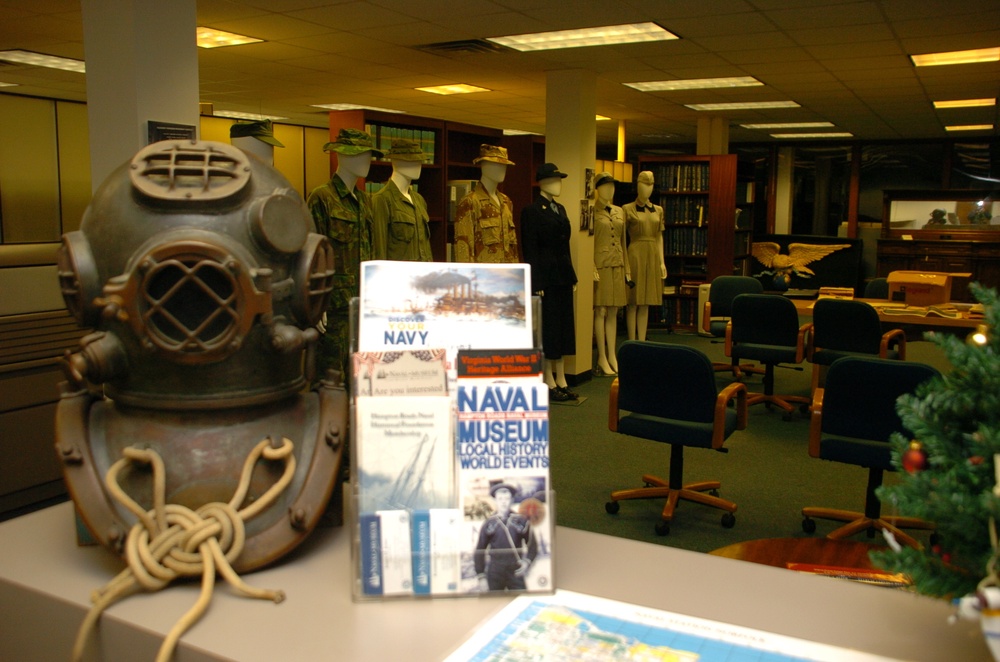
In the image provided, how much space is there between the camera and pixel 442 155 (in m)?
6.95

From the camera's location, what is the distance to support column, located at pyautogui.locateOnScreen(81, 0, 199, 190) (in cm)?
341

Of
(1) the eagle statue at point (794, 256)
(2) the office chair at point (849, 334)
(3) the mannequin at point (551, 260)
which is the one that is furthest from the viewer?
(1) the eagle statue at point (794, 256)

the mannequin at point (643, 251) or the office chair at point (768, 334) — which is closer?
the office chair at point (768, 334)

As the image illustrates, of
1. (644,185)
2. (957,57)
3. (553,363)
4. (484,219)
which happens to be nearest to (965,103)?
(957,57)

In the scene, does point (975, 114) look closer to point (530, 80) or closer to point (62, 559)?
point (530, 80)

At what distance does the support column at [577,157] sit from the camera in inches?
283

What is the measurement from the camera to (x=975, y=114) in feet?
35.5

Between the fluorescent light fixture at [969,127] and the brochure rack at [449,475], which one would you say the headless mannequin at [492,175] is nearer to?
the brochure rack at [449,475]

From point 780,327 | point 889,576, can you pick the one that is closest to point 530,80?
point 780,327

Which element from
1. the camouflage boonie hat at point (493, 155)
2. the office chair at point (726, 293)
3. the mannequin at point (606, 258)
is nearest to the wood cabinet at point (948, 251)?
the office chair at point (726, 293)

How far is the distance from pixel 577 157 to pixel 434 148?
4.13 ft

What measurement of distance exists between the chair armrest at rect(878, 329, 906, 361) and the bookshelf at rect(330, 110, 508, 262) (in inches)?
131

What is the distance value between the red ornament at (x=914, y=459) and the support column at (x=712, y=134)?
428 inches

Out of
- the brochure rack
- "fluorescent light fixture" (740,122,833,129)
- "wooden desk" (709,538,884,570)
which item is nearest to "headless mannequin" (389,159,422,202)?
"wooden desk" (709,538,884,570)
